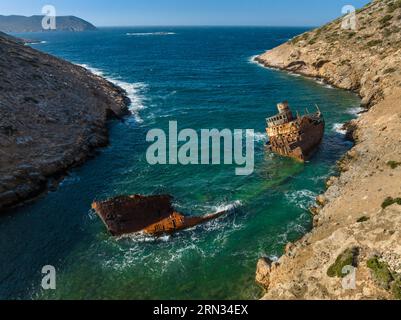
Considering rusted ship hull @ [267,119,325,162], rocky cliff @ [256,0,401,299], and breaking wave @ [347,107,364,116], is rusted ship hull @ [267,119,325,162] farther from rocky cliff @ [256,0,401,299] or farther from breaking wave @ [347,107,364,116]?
breaking wave @ [347,107,364,116]

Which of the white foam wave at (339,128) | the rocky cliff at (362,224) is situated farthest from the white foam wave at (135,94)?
the rocky cliff at (362,224)

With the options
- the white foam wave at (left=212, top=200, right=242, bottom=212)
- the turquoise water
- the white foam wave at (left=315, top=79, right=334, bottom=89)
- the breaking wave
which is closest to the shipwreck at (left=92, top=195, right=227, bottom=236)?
the turquoise water

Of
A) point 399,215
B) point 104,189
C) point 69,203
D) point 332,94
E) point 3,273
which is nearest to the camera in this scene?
point 399,215

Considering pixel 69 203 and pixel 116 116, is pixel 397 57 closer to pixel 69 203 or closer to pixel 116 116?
pixel 116 116

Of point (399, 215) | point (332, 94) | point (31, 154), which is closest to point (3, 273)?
point (31, 154)

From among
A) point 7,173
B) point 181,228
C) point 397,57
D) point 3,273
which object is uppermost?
point 397,57

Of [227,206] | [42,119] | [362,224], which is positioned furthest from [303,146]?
[42,119]

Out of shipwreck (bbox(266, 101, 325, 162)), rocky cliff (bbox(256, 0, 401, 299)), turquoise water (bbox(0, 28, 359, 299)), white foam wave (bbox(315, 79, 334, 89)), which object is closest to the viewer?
rocky cliff (bbox(256, 0, 401, 299))
